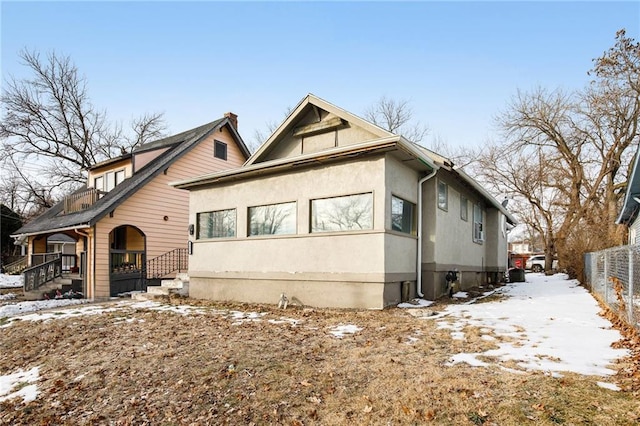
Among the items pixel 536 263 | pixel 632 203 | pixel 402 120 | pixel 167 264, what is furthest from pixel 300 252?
pixel 536 263

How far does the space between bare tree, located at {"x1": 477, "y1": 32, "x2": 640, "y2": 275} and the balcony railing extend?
876 inches

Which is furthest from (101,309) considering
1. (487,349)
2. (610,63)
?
(610,63)

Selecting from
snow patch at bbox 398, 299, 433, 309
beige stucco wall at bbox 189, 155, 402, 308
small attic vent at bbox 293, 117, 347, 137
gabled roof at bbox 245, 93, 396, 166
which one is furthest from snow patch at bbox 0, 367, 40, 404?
small attic vent at bbox 293, 117, 347, 137

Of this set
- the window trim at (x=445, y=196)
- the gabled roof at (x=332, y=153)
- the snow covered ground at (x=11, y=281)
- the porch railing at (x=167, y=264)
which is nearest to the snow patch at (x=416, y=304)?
the window trim at (x=445, y=196)

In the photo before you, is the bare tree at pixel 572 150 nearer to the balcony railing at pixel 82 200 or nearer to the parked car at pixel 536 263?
the parked car at pixel 536 263

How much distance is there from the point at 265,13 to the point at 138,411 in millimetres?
10160

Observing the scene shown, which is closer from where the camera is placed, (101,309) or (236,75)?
(101,309)

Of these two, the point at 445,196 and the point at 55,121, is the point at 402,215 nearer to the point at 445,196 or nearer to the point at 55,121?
the point at 445,196

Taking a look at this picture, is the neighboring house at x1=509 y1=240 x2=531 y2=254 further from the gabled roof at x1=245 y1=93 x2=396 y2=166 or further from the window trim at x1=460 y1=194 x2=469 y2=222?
the gabled roof at x1=245 y1=93 x2=396 y2=166

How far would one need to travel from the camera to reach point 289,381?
436 centimetres

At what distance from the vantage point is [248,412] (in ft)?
12.5

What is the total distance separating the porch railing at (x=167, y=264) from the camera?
15906mm

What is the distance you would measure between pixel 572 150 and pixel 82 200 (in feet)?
99.8

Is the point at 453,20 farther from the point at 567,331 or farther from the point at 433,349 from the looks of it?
the point at 433,349
